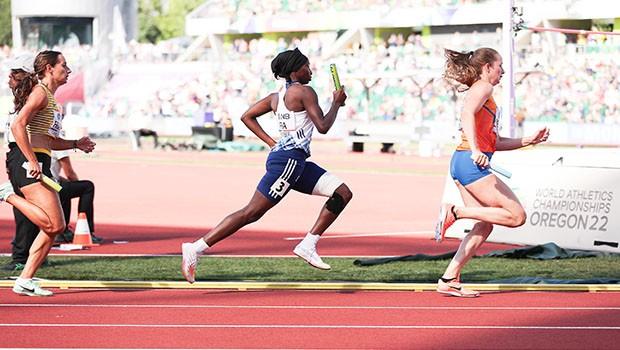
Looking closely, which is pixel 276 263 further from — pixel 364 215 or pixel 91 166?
pixel 91 166

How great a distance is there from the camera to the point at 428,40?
5775 cm

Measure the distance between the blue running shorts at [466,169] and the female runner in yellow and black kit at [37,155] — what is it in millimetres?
2696

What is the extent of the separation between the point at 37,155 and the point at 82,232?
4117mm

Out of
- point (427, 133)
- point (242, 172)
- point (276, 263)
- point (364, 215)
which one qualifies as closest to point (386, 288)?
point (276, 263)

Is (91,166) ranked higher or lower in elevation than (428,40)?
lower

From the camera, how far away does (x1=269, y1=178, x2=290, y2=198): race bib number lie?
414 inches

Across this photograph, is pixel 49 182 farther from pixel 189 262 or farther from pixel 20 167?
pixel 189 262

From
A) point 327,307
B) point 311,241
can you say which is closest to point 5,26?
point 311,241

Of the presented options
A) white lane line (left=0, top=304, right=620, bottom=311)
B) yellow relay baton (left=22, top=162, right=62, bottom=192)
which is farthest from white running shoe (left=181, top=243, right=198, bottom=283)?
yellow relay baton (left=22, top=162, right=62, bottom=192)

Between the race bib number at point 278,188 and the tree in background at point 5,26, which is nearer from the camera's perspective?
the race bib number at point 278,188

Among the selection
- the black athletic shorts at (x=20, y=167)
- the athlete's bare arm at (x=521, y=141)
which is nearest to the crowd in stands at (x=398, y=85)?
the athlete's bare arm at (x=521, y=141)

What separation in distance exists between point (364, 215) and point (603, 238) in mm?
6324

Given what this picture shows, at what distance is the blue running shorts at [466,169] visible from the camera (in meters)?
10.2

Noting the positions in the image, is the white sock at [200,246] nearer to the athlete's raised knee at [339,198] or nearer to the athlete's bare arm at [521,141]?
the athlete's raised knee at [339,198]
